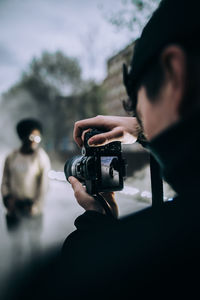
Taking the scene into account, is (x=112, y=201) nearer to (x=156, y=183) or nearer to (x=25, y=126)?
(x=156, y=183)

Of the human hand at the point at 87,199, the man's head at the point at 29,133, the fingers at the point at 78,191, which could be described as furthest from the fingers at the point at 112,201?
the man's head at the point at 29,133

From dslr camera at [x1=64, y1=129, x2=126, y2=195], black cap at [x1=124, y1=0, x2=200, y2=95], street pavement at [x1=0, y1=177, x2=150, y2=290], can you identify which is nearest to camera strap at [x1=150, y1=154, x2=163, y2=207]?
dslr camera at [x1=64, y1=129, x2=126, y2=195]

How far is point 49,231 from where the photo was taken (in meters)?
5.02

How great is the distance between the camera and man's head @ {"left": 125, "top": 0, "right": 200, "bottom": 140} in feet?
2.06

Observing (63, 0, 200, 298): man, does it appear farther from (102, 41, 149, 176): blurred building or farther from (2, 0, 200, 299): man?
(102, 41, 149, 176): blurred building

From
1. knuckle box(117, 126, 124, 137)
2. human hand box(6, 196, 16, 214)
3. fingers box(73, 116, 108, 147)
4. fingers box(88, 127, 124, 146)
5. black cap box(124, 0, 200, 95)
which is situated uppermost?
black cap box(124, 0, 200, 95)

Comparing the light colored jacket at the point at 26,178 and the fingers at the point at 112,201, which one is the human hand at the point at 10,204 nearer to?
the light colored jacket at the point at 26,178

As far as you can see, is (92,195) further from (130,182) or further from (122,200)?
(130,182)

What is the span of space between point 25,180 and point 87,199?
291cm

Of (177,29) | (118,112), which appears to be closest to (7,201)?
(177,29)

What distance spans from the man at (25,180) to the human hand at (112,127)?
2.70 m

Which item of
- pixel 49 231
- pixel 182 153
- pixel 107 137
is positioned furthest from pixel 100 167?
pixel 49 231

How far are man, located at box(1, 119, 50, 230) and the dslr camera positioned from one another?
2707 mm

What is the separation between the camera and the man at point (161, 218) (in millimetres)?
617
